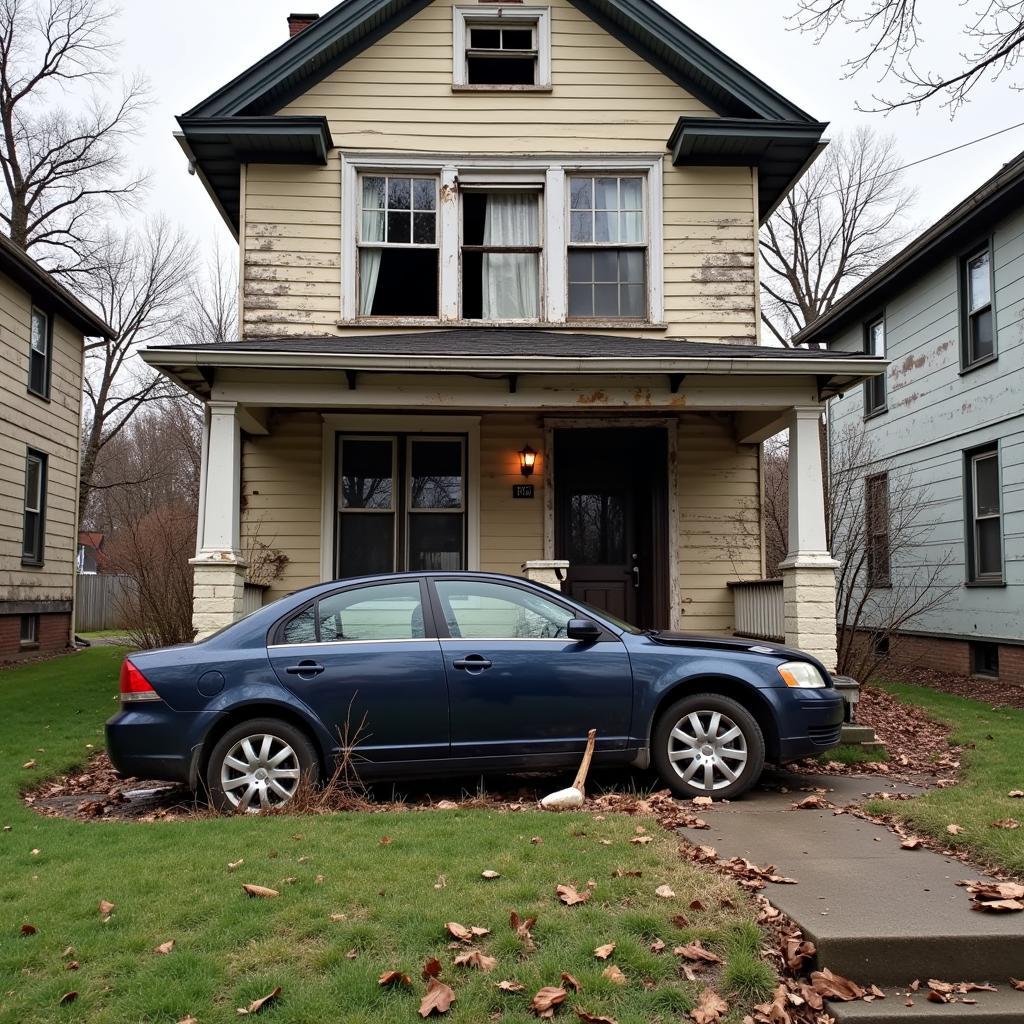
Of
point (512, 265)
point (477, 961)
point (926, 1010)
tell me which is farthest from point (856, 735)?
point (512, 265)

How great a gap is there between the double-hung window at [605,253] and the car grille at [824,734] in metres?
5.61

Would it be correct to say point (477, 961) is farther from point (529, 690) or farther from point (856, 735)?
point (856, 735)

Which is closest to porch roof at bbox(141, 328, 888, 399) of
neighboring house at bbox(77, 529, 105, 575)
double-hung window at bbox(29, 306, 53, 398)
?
double-hung window at bbox(29, 306, 53, 398)

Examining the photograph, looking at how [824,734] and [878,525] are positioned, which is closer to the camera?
[824,734]

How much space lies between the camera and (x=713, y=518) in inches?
401

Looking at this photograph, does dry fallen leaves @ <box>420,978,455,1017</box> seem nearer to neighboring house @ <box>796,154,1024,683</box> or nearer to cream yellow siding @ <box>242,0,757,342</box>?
cream yellow siding @ <box>242,0,757,342</box>

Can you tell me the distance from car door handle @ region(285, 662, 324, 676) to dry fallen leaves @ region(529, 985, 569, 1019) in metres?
2.87

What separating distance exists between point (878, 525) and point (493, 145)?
337 inches

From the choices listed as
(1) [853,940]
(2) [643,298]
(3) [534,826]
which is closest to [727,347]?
(2) [643,298]

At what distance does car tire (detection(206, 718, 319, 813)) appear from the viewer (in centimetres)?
545

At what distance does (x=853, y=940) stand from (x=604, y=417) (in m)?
7.22

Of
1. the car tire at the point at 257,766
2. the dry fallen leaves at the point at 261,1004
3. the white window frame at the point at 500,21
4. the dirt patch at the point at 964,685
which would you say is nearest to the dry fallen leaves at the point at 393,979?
the dry fallen leaves at the point at 261,1004

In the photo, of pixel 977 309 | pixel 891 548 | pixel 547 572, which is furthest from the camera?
pixel 891 548

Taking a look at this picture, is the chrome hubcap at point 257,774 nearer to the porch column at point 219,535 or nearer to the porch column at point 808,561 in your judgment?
the porch column at point 219,535
